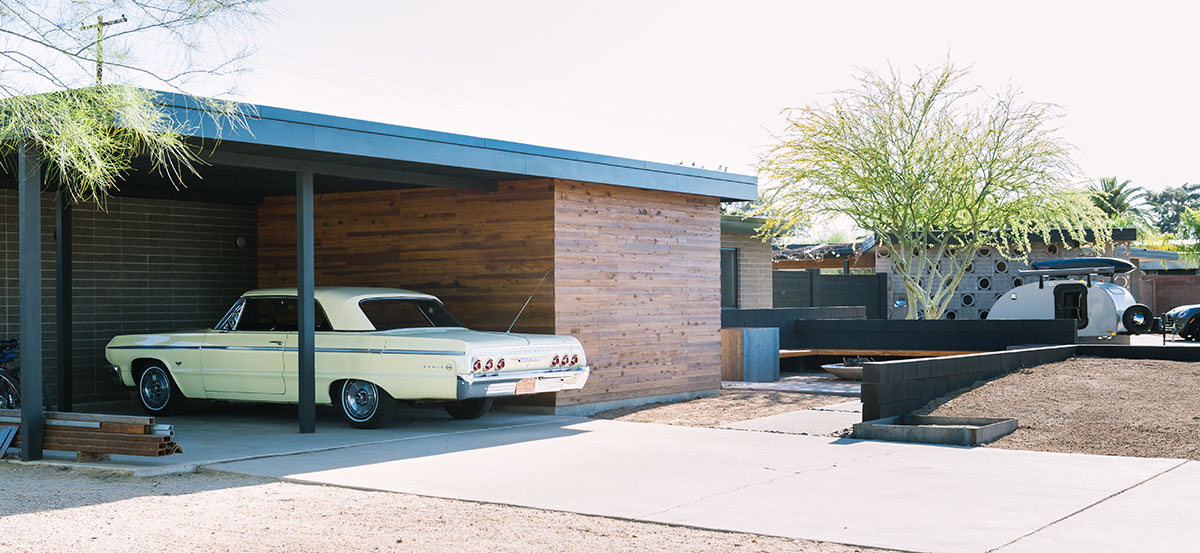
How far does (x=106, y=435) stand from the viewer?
9555 millimetres

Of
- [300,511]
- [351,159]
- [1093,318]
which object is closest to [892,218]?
[1093,318]

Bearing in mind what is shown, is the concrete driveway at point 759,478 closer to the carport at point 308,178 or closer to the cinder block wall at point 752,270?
the carport at point 308,178

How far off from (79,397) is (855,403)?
31.1 ft

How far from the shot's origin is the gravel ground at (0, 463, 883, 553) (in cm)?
665

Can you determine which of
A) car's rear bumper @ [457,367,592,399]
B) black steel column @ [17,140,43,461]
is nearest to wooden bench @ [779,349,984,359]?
car's rear bumper @ [457,367,592,399]

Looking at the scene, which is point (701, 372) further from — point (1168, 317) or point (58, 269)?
point (1168, 317)

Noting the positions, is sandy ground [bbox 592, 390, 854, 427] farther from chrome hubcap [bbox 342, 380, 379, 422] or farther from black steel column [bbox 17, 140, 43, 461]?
black steel column [bbox 17, 140, 43, 461]

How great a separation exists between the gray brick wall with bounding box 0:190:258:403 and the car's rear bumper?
6098 millimetres

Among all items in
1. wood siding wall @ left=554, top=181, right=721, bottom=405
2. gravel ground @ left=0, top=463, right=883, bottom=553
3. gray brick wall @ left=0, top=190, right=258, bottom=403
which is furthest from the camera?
gray brick wall @ left=0, top=190, right=258, bottom=403

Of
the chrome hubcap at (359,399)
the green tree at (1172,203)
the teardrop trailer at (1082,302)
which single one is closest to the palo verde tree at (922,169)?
the teardrop trailer at (1082,302)

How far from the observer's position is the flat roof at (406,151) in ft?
33.8

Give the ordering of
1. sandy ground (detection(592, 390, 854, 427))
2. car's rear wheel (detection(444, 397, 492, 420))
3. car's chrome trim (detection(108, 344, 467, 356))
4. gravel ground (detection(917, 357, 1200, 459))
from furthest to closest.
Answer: sandy ground (detection(592, 390, 854, 427))
car's rear wheel (detection(444, 397, 492, 420))
car's chrome trim (detection(108, 344, 467, 356))
gravel ground (detection(917, 357, 1200, 459))

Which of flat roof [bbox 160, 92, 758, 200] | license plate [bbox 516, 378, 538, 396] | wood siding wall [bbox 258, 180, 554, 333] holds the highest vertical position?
flat roof [bbox 160, 92, 758, 200]

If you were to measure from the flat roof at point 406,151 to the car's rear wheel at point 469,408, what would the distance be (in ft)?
8.29
